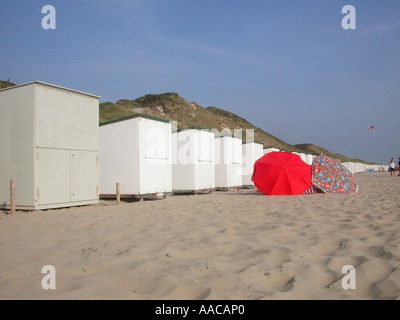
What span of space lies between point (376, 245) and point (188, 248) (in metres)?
2.04

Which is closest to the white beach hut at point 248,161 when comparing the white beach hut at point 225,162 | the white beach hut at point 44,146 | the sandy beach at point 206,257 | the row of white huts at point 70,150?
the white beach hut at point 225,162

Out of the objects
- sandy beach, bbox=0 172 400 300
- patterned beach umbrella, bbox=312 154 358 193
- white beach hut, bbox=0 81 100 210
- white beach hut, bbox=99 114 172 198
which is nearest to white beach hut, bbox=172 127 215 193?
white beach hut, bbox=99 114 172 198

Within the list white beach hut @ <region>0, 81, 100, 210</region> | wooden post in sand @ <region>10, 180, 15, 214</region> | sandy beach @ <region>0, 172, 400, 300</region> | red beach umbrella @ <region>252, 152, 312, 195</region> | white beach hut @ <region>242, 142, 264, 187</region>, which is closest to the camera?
sandy beach @ <region>0, 172, 400, 300</region>

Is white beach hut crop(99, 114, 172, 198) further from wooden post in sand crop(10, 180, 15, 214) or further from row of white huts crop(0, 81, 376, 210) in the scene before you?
wooden post in sand crop(10, 180, 15, 214)

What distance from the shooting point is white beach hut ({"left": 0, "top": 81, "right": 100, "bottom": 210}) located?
23.9 feet

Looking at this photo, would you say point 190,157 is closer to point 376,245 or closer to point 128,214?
point 128,214

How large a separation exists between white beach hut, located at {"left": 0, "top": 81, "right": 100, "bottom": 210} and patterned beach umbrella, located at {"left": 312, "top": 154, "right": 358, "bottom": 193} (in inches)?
274

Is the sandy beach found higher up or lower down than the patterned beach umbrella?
lower down

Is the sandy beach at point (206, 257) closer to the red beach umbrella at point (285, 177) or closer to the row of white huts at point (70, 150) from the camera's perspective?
the row of white huts at point (70, 150)

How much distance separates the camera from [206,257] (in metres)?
3.32

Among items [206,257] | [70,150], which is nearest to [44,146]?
[70,150]

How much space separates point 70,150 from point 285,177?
6379mm

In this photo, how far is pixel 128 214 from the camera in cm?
644
